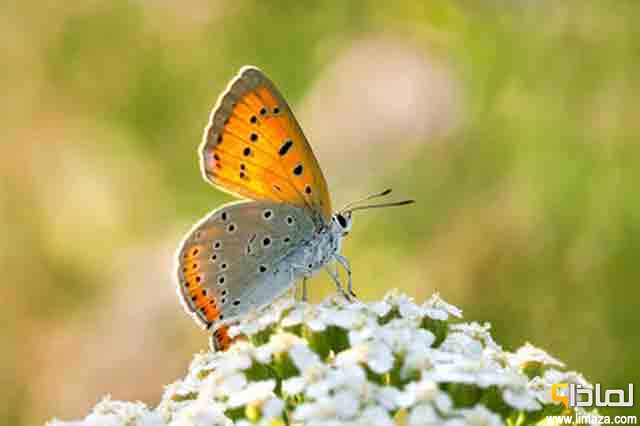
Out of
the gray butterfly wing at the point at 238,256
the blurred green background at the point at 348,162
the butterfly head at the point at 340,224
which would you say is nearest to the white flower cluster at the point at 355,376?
the gray butterfly wing at the point at 238,256

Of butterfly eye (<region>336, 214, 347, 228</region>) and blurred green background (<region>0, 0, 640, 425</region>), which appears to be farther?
blurred green background (<region>0, 0, 640, 425</region>)

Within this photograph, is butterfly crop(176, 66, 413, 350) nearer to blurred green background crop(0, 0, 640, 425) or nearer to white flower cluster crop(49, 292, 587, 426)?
white flower cluster crop(49, 292, 587, 426)

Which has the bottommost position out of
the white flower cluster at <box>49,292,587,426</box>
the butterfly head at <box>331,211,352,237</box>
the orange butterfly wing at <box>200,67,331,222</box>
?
the white flower cluster at <box>49,292,587,426</box>

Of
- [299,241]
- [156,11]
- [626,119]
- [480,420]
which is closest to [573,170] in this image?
[626,119]

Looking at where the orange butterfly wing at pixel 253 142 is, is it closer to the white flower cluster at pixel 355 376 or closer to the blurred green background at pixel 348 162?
the white flower cluster at pixel 355 376

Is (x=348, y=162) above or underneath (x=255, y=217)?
above

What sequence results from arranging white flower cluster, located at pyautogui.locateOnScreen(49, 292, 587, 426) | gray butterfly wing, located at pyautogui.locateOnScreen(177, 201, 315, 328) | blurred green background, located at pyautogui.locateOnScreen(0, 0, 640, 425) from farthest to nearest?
1. blurred green background, located at pyautogui.locateOnScreen(0, 0, 640, 425)
2. gray butterfly wing, located at pyautogui.locateOnScreen(177, 201, 315, 328)
3. white flower cluster, located at pyautogui.locateOnScreen(49, 292, 587, 426)

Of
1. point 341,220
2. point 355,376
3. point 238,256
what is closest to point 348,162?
point 341,220

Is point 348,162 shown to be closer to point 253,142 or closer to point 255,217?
point 255,217

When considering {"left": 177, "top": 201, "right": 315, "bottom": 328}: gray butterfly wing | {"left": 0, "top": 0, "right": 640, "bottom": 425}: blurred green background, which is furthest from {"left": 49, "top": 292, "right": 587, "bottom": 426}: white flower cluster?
{"left": 0, "top": 0, "right": 640, "bottom": 425}: blurred green background
